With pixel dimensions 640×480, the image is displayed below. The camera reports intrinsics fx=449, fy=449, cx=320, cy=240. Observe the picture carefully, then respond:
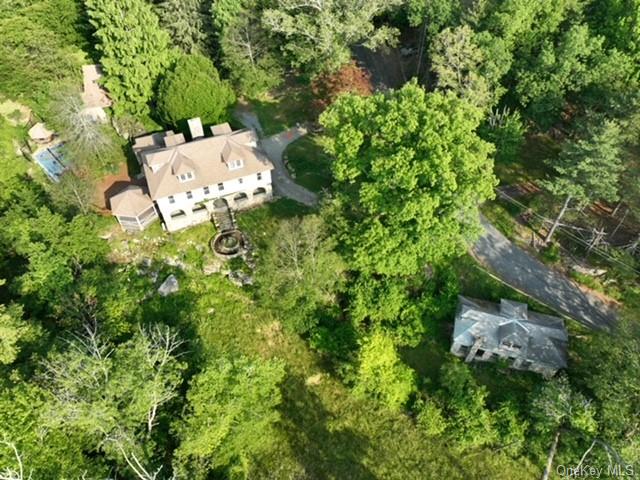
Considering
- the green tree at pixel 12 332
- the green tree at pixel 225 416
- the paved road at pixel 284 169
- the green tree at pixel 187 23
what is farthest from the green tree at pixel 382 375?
the green tree at pixel 187 23

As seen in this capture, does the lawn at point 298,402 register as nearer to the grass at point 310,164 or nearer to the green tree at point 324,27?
the grass at point 310,164

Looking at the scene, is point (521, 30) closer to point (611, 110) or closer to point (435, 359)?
point (611, 110)

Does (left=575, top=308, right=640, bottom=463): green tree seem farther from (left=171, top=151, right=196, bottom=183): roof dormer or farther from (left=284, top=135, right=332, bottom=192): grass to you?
(left=171, top=151, right=196, bottom=183): roof dormer

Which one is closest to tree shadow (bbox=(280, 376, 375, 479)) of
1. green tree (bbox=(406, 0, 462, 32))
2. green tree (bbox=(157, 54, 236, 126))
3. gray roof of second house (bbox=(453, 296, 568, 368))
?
gray roof of second house (bbox=(453, 296, 568, 368))

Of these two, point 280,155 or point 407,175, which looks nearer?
point 407,175

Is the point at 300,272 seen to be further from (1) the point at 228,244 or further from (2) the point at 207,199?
(2) the point at 207,199

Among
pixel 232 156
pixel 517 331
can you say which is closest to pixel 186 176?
pixel 232 156
